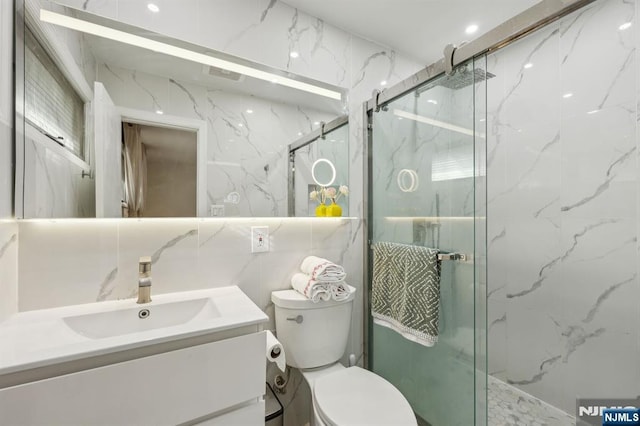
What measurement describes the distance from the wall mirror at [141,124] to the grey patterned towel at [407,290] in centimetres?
64

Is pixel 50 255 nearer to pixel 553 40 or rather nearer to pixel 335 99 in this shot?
pixel 335 99

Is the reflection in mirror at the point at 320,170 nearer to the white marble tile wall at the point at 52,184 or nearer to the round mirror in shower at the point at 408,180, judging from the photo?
the round mirror in shower at the point at 408,180

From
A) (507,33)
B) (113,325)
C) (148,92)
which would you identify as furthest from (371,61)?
(113,325)

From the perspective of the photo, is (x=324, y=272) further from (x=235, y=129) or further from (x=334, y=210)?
(x=235, y=129)

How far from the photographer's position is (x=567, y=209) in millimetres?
1590

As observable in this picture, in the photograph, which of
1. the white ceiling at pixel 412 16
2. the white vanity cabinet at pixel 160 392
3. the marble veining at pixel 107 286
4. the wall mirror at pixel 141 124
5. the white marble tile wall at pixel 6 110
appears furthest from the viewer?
the white ceiling at pixel 412 16

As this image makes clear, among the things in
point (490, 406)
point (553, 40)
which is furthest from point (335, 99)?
point (490, 406)

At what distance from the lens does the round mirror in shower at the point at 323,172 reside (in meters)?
1.64

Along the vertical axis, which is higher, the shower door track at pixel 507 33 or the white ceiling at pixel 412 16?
the white ceiling at pixel 412 16

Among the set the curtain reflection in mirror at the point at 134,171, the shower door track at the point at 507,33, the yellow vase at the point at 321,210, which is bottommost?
the yellow vase at the point at 321,210

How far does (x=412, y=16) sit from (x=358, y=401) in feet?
6.73

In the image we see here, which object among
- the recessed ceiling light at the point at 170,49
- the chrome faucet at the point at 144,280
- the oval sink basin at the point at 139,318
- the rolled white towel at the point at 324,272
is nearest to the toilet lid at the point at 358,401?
the rolled white towel at the point at 324,272

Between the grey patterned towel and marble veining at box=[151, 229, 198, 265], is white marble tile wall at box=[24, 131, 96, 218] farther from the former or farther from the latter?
the grey patterned towel

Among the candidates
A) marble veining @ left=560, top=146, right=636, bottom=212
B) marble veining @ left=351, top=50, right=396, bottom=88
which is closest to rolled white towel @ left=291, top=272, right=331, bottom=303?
marble veining @ left=351, top=50, right=396, bottom=88
